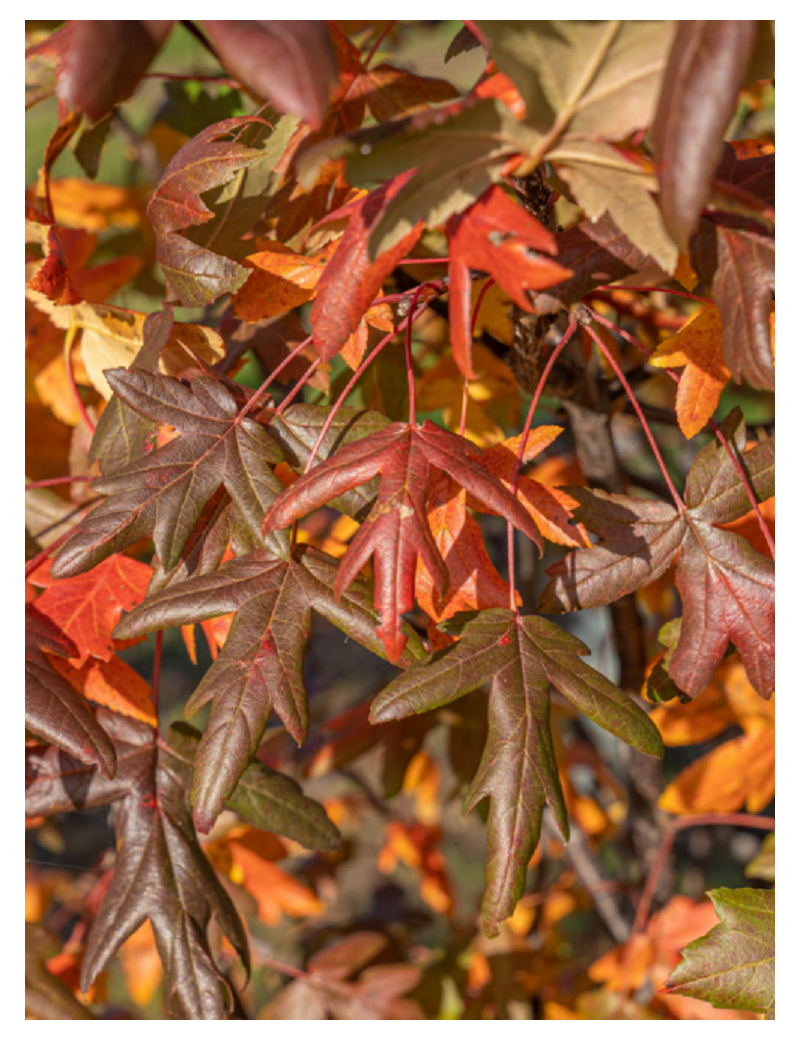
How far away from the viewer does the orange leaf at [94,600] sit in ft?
2.65

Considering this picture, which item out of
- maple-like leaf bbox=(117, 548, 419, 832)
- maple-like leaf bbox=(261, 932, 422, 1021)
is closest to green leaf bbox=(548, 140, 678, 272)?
maple-like leaf bbox=(117, 548, 419, 832)

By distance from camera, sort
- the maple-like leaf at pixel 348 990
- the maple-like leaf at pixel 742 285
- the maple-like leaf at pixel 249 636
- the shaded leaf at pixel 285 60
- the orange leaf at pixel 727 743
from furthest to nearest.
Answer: the maple-like leaf at pixel 348 990 < the orange leaf at pixel 727 743 < the maple-like leaf at pixel 249 636 < the maple-like leaf at pixel 742 285 < the shaded leaf at pixel 285 60

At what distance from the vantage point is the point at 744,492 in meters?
0.71

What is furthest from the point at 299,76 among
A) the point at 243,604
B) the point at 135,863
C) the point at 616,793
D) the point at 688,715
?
the point at 616,793

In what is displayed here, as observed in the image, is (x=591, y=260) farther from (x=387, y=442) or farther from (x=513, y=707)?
(x=513, y=707)

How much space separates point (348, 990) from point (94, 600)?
1004 millimetres

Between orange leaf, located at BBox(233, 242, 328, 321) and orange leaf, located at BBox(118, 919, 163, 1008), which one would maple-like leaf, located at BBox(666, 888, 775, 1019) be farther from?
orange leaf, located at BBox(118, 919, 163, 1008)

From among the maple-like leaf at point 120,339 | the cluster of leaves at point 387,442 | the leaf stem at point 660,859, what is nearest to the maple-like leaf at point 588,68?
the cluster of leaves at point 387,442

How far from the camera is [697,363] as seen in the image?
72 centimetres

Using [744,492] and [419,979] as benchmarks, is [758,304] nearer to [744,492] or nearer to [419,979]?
[744,492]

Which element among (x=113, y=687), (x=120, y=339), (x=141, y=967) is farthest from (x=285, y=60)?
(x=141, y=967)

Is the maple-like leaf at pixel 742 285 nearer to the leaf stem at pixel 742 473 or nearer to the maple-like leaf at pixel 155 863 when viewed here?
the leaf stem at pixel 742 473

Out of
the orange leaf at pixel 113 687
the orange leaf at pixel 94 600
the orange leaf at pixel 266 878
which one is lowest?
the orange leaf at pixel 266 878

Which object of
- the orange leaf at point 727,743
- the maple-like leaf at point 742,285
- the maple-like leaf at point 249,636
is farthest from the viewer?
the orange leaf at point 727,743
